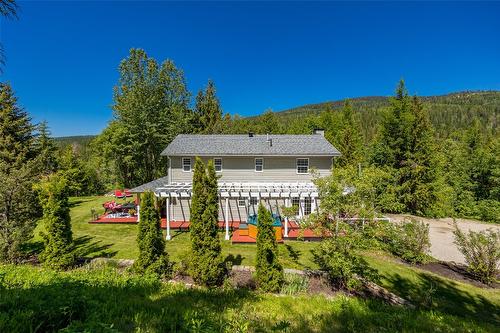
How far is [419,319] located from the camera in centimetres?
500

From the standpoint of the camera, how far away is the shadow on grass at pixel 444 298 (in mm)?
7711

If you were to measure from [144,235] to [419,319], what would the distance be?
27.0 ft

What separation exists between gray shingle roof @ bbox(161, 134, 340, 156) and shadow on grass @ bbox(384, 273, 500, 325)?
Result: 1025 cm

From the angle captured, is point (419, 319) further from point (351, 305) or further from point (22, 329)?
point (22, 329)

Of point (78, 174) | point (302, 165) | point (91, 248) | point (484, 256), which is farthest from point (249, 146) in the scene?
point (78, 174)

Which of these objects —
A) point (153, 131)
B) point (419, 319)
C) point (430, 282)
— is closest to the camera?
point (419, 319)

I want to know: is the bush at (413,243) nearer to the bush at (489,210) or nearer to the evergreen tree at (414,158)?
the evergreen tree at (414,158)

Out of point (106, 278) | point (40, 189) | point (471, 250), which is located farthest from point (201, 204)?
point (471, 250)

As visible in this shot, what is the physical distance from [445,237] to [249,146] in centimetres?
1516

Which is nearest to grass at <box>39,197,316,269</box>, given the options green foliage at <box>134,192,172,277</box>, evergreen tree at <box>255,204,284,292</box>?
green foliage at <box>134,192,172,277</box>

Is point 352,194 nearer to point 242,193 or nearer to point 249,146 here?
point 242,193

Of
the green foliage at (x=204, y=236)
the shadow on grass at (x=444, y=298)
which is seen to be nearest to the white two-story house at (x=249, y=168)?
the green foliage at (x=204, y=236)

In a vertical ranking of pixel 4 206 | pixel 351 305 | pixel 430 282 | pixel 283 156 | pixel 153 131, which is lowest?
pixel 430 282

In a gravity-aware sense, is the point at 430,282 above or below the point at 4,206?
below
